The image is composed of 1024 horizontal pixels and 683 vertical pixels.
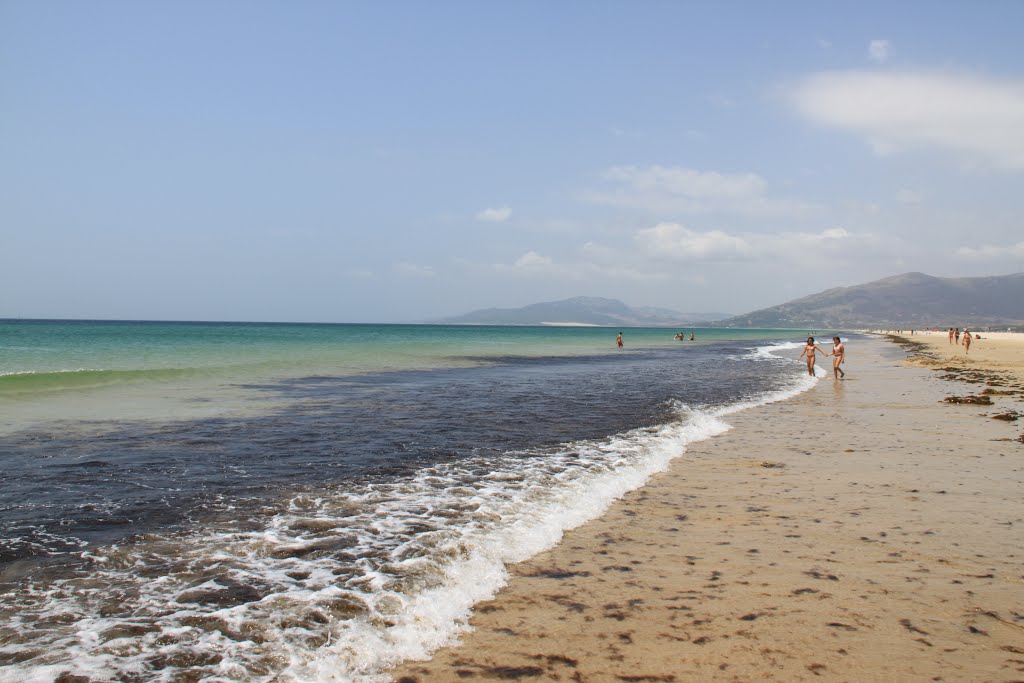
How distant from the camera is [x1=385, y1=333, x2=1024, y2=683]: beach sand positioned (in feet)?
12.8

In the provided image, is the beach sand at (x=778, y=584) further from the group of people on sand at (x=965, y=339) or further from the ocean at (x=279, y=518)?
the group of people on sand at (x=965, y=339)

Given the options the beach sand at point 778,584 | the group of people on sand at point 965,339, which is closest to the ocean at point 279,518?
the beach sand at point 778,584

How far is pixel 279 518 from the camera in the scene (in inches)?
277

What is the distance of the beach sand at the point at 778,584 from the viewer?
3.91 metres

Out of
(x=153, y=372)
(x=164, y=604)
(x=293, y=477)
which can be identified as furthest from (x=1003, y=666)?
(x=153, y=372)

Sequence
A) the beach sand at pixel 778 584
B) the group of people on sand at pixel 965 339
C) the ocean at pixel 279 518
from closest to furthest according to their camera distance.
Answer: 1. the beach sand at pixel 778 584
2. the ocean at pixel 279 518
3. the group of people on sand at pixel 965 339

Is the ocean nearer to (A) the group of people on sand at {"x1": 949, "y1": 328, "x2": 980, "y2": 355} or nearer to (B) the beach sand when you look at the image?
(B) the beach sand

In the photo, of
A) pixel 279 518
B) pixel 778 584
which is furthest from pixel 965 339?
pixel 279 518

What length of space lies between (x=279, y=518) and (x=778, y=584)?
5.22 m

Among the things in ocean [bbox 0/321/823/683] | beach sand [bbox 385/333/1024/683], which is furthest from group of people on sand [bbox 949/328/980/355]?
beach sand [bbox 385/333/1024/683]

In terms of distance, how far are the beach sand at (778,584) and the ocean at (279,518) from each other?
1.60 ft

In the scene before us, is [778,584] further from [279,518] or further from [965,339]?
[965,339]

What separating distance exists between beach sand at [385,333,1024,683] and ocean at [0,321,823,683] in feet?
1.60

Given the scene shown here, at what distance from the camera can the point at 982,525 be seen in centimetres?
665
